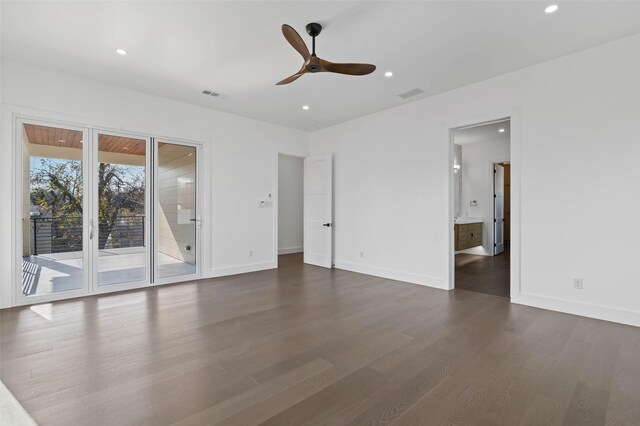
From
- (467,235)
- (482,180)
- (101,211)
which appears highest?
(482,180)

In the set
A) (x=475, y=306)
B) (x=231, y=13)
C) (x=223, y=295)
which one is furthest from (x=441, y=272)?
(x=231, y=13)

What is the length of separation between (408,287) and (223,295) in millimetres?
2784

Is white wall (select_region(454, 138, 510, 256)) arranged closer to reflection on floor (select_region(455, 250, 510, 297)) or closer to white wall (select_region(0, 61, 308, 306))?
reflection on floor (select_region(455, 250, 510, 297))

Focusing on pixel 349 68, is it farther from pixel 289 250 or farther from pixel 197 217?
pixel 289 250

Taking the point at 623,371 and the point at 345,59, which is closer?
the point at 623,371

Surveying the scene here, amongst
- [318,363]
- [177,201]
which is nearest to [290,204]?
[177,201]

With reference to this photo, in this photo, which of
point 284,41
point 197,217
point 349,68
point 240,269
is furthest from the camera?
point 240,269

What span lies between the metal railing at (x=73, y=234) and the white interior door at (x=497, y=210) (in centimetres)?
785

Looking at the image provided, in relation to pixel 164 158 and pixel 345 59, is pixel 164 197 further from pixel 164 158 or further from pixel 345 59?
pixel 345 59

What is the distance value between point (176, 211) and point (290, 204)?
12.5 ft

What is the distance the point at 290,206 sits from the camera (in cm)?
870

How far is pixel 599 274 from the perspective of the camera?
337cm

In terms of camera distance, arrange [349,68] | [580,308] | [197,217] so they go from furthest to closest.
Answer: [197,217]
[580,308]
[349,68]

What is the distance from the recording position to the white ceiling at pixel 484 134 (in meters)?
6.59
